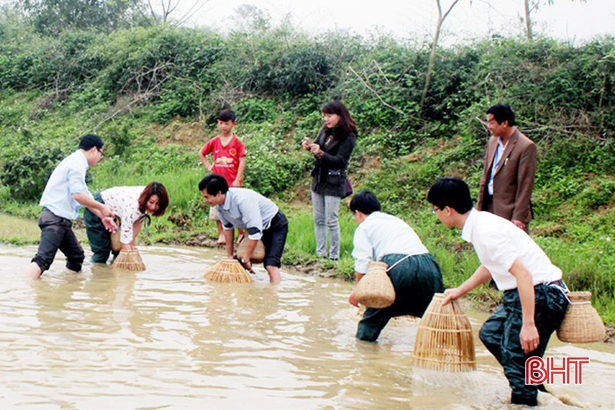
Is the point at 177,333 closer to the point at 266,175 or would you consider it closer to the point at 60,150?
the point at 266,175

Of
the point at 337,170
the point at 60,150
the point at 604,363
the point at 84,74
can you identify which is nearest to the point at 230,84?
the point at 60,150

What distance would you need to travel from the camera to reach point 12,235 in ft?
36.4

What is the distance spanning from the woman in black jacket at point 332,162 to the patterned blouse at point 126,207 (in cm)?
207

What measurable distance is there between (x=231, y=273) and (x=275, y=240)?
1.96ft

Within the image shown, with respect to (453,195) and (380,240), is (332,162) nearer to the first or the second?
(380,240)

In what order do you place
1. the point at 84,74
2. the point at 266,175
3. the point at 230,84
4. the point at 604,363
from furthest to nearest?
1. the point at 84,74
2. the point at 230,84
3. the point at 266,175
4. the point at 604,363

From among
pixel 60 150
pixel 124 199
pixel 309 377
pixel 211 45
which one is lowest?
pixel 309 377

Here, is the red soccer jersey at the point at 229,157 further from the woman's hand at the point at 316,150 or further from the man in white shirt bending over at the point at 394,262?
the man in white shirt bending over at the point at 394,262

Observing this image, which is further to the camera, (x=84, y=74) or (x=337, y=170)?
(x=84, y=74)

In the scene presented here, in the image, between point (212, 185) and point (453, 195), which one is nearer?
point (453, 195)

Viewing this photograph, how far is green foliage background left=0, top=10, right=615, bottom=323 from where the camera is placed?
411 inches

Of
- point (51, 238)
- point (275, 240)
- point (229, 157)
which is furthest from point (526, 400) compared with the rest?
point (229, 157)

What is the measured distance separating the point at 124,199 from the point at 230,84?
32.7 feet

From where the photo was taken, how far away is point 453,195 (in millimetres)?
4645
